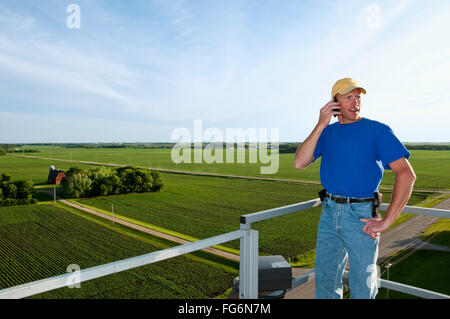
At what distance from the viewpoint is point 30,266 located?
1995 centimetres

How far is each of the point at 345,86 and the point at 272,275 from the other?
158 cm

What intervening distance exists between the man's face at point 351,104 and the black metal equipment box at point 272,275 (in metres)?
1.33

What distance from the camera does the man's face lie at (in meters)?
2.08

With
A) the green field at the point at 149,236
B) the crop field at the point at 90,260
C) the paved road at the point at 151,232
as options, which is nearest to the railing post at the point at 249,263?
the crop field at the point at 90,260

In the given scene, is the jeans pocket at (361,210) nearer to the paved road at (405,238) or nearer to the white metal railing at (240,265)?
the white metal railing at (240,265)

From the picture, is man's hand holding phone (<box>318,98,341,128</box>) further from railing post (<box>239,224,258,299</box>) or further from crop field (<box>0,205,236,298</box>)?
A: crop field (<box>0,205,236,298</box>)

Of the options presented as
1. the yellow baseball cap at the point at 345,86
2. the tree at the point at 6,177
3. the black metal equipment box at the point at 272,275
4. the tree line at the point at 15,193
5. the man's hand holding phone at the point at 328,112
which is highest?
the yellow baseball cap at the point at 345,86

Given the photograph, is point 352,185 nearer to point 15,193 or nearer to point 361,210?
point 361,210

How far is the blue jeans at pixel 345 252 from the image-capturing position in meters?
1.99

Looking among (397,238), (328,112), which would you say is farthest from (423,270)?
(328,112)

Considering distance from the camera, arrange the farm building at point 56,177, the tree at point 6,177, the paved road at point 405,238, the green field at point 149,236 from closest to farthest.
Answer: the green field at point 149,236 → the paved road at point 405,238 → the tree at point 6,177 → the farm building at point 56,177

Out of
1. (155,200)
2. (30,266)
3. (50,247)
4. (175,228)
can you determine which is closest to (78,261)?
(30,266)
